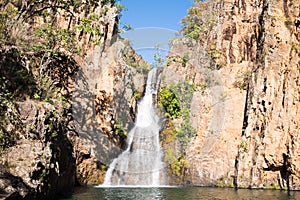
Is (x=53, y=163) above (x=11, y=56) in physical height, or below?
below

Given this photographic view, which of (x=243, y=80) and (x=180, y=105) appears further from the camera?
(x=180, y=105)

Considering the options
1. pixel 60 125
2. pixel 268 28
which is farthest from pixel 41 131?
pixel 268 28

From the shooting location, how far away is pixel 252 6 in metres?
32.4

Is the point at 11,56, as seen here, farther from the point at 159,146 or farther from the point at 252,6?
the point at 252,6

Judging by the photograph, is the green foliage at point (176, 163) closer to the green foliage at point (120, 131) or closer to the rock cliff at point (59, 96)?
the green foliage at point (120, 131)

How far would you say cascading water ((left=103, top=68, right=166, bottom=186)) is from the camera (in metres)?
25.4

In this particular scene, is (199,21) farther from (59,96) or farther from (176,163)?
(59,96)

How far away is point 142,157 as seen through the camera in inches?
1072

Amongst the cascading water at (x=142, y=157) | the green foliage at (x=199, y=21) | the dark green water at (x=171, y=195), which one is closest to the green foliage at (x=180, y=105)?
the cascading water at (x=142, y=157)

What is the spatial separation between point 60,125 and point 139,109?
18.4 metres

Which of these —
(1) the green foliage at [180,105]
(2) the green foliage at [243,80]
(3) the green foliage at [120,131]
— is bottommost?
(3) the green foliage at [120,131]

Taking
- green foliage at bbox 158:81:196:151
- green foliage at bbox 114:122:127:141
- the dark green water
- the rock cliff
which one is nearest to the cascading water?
green foliage at bbox 114:122:127:141

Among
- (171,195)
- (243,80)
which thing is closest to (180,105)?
(243,80)

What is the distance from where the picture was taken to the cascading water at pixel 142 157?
25375 mm
